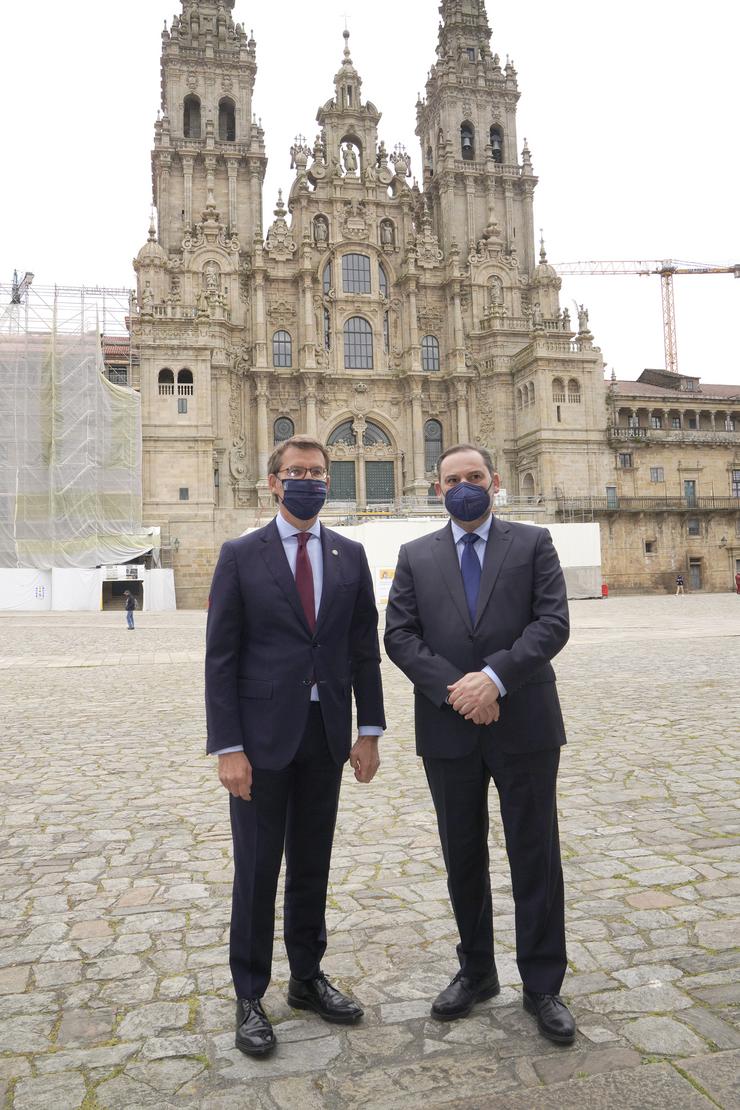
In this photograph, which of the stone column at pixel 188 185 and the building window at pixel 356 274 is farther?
the building window at pixel 356 274

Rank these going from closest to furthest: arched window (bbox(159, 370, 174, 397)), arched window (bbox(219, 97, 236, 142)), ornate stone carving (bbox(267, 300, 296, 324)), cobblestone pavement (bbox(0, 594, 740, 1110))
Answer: cobblestone pavement (bbox(0, 594, 740, 1110))
arched window (bbox(159, 370, 174, 397))
ornate stone carving (bbox(267, 300, 296, 324))
arched window (bbox(219, 97, 236, 142))

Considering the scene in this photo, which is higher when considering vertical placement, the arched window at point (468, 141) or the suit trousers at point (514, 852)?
the arched window at point (468, 141)

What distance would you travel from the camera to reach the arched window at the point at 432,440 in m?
56.7

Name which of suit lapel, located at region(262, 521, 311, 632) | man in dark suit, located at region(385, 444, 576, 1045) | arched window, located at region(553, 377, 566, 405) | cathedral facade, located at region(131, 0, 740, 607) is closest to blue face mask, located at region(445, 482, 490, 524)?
man in dark suit, located at region(385, 444, 576, 1045)

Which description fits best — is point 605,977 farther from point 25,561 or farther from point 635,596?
point 635,596

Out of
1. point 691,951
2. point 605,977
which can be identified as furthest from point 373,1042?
point 691,951

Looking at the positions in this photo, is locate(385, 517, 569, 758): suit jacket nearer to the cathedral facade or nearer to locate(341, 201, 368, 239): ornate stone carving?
the cathedral facade

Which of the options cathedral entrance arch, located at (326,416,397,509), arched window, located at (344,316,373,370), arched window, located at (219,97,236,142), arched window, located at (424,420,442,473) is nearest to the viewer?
cathedral entrance arch, located at (326,416,397,509)

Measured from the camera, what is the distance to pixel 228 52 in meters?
57.6

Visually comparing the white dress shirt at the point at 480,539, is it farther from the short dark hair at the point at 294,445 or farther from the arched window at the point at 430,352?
the arched window at the point at 430,352

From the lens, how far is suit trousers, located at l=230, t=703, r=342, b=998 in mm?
3717

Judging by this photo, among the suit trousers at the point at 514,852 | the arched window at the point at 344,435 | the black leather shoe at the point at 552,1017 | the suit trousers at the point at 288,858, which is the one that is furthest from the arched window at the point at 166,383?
the black leather shoe at the point at 552,1017

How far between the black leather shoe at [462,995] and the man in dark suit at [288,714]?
1.18ft

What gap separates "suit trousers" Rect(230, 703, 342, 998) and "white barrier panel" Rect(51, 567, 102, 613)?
39.9 meters
